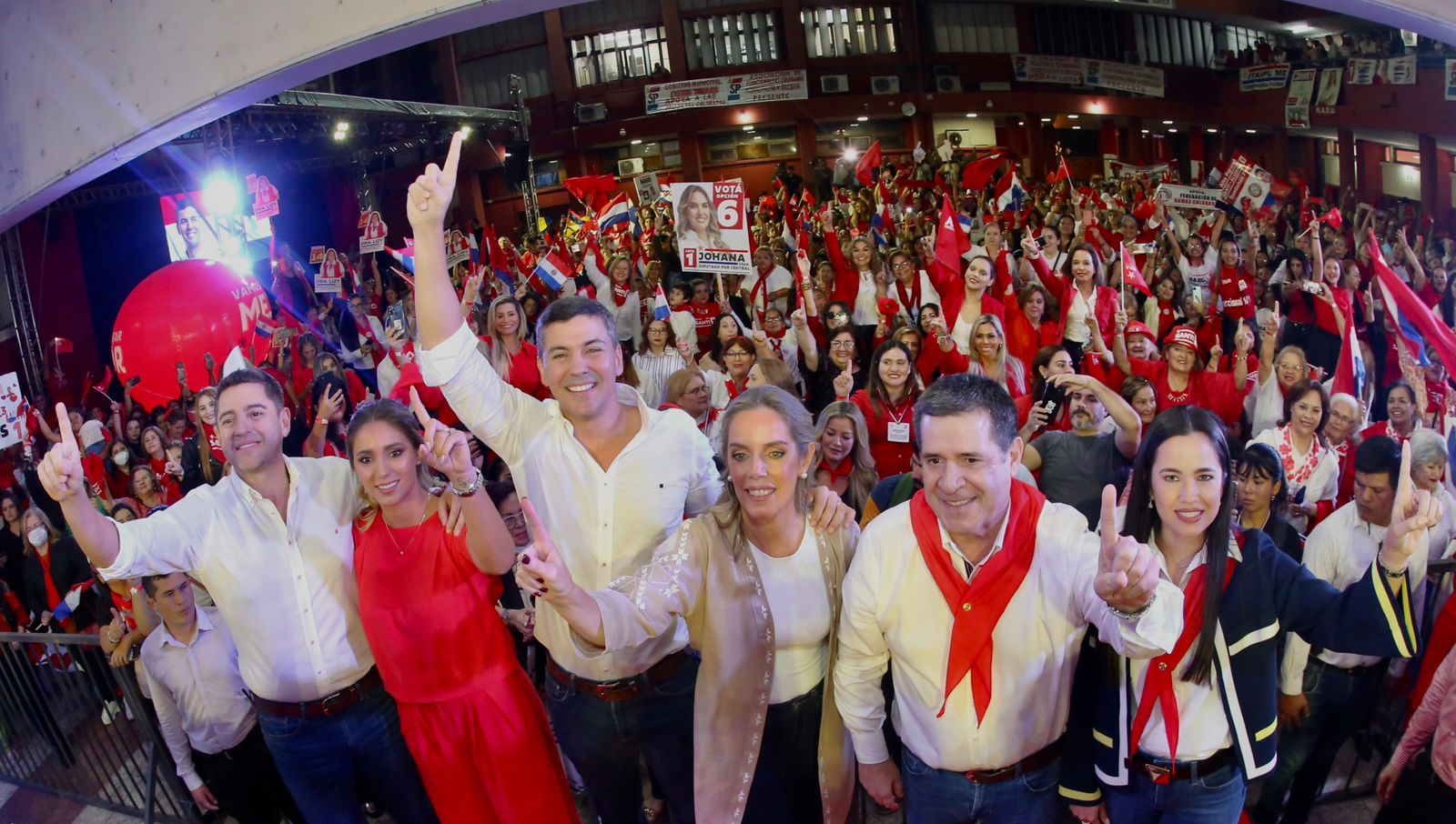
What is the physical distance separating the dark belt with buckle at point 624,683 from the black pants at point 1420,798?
1.94 metres

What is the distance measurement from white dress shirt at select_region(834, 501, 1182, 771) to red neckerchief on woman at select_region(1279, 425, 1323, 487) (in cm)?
247

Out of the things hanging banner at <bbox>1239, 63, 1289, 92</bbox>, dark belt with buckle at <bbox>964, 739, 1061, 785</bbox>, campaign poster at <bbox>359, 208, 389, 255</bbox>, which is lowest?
dark belt with buckle at <bbox>964, 739, 1061, 785</bbox>

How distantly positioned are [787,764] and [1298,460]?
280 cm

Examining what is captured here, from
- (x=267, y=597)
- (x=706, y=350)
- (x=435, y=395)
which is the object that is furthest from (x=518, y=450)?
(x=706, y=350)

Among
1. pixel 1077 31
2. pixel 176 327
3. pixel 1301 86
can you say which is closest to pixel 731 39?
pixel 1077 31

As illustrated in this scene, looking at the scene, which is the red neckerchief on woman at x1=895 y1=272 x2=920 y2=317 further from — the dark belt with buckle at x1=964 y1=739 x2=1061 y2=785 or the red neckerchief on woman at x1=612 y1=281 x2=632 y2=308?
the dark belt with buckle at x1=964 y1=739 x2=1061 y2=785

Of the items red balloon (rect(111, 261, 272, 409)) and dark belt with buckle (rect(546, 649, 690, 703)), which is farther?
red balloon (rect(111, 261, 272, 409))

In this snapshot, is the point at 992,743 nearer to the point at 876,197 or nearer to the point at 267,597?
the point at 267,597

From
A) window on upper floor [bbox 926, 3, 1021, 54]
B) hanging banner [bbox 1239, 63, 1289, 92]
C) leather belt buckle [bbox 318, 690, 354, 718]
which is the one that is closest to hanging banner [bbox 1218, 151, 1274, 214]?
leather belt buckle [bbox 318, 690, 354, 718]

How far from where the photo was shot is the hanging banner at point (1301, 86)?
575 inches

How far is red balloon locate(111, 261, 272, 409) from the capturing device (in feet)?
17.0

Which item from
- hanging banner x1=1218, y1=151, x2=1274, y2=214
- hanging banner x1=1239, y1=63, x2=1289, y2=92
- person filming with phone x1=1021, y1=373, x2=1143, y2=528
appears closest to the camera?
person filming with phone x1=1021, y1=373, x2=1143, y2=528

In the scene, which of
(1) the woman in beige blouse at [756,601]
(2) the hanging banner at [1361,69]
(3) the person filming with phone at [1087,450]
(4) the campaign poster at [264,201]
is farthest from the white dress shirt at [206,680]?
(2) the hanging banner at [1361,69]

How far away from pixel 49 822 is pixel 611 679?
10.7ft
